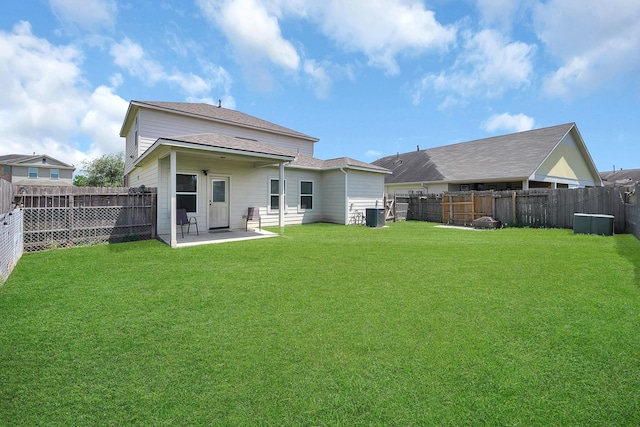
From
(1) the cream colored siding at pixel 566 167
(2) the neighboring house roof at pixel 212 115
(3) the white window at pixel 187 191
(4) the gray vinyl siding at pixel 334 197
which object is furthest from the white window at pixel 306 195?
(1) the cream colored siding at pixel 566 167

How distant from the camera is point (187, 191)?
34.8 feet

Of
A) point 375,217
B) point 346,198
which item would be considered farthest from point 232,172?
point 375,217

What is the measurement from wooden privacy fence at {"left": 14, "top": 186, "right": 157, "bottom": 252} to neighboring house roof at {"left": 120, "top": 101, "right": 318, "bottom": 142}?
5.93 metres

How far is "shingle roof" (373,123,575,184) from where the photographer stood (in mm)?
18094

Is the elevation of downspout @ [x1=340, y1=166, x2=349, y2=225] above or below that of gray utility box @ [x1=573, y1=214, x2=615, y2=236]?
above

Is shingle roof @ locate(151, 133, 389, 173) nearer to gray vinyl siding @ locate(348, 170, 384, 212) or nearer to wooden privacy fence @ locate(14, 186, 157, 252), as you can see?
gray vinyl siding @ locate(348, 170, 384, 212)

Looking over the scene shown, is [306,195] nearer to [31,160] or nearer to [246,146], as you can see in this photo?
[246,146]

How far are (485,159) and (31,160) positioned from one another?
150ft

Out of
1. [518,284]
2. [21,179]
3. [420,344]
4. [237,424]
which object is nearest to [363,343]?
[420,344]

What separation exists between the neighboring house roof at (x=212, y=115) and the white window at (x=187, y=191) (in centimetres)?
487

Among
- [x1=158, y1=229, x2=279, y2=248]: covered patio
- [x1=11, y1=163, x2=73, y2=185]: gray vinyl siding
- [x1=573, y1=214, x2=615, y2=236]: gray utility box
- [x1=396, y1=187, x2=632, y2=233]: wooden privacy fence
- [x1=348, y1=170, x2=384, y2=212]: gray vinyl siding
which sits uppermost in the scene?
[x1=11, y1=163, x2=73, y2=185]: gray vinyl siding

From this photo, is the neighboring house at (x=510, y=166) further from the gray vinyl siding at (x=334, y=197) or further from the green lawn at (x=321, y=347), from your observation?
the green lawn at (x=321, y=347)

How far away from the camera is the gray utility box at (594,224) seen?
9.98m

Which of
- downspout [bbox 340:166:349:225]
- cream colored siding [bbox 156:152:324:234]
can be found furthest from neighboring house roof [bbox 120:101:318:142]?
downspout [bbox 340:166:349:225]
